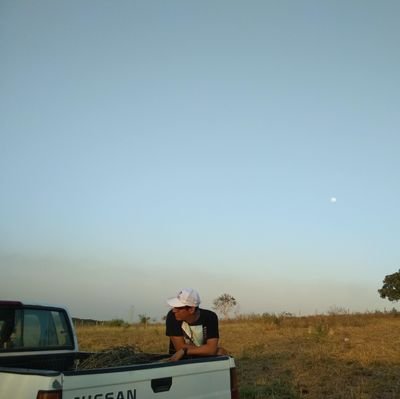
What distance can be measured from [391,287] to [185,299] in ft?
145

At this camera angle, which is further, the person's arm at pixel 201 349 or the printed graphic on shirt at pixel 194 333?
the printed graphic on shirt at pixel 194 333

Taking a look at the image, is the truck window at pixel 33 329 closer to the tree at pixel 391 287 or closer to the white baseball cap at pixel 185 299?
the white baseball cap at pixel 185 299

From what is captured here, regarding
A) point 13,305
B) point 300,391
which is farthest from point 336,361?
point 13,305

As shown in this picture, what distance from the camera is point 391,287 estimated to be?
4684 cm

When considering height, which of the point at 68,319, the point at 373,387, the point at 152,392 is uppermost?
the point at 68,319

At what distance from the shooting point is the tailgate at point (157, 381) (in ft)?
11.8

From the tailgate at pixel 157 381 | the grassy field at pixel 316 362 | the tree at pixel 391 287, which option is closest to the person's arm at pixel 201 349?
the tailgate at pixel 157 381

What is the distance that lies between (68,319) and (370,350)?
12227 millimetres

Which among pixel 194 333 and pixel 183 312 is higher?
pixel 183 312

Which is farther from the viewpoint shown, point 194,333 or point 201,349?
point 194,333

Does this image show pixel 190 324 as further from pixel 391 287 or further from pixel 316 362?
pixel 391 287

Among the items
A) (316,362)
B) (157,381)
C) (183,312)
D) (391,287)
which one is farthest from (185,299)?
(391,287)

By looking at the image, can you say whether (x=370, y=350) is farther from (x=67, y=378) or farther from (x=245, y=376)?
(x=67, y=378)

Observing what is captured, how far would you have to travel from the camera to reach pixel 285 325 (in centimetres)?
2977
